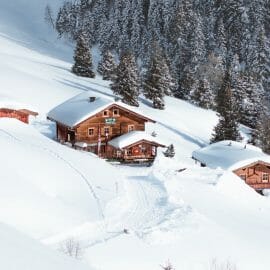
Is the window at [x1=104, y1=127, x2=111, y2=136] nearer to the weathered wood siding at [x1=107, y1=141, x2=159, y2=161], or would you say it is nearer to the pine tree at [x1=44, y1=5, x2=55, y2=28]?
the weathered wood siding at [x1=107, y1=141, x2=159, y2=161]

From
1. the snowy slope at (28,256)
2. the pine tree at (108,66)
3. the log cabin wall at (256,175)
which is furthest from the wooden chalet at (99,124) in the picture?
the snowy slope at (28,256)

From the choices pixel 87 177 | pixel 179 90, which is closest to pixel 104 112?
pixel 87 177

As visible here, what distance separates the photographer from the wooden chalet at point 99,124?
46.5 meters

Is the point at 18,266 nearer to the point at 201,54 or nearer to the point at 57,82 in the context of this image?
the point at 57,82

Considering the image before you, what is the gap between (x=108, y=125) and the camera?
47.8 m

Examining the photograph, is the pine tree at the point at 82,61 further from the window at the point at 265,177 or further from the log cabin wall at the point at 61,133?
the window at the point at 265,177

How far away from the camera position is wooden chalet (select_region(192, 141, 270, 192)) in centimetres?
4178

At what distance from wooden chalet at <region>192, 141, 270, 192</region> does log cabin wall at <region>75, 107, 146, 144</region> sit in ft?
23.2

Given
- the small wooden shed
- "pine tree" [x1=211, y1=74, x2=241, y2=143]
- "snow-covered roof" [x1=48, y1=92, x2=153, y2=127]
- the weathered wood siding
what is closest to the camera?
"snow-covered roof" [x1=48, y1=92, x2=153, y2=127]

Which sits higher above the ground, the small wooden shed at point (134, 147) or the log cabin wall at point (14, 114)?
the log cabin wall at point (14, 114)

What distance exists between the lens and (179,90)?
8412 centimetres

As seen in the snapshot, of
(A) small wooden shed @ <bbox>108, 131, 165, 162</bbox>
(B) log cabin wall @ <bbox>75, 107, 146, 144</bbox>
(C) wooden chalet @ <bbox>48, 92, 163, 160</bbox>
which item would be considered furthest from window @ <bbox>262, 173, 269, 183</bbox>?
(B) log cabin wall @ <bbox>75, 107, 146, 144</bbox>

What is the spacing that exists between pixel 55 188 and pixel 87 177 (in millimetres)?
4046

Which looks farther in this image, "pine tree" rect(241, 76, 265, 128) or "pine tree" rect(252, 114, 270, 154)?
"pine tree" rect(241, 76, 265, 128)
